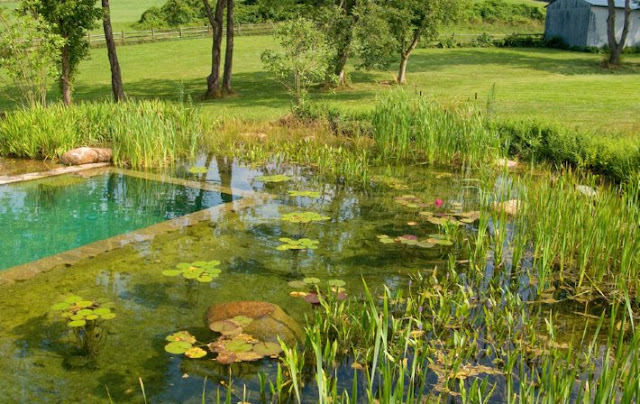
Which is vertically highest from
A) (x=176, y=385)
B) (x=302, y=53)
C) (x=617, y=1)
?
(x=617, y=1)

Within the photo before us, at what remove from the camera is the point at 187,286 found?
18.4 ft

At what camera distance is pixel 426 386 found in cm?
405

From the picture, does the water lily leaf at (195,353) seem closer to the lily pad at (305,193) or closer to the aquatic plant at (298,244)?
the aquatic plant at (298,244)

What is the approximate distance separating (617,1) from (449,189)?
94.3 feet

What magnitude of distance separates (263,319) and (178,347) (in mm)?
653

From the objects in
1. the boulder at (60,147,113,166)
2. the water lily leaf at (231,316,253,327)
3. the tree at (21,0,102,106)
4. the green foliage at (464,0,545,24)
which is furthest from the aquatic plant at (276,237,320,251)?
the green foliage at (464,0,545,24)

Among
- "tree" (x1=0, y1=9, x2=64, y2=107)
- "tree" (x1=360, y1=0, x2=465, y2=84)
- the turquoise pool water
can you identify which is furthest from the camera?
"tree" (x1=360, y1=0, x2=465, y2=84)

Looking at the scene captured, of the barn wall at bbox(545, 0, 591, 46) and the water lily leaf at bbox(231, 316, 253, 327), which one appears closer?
the water lily leaf at bbox(231, 316, 253, 327)

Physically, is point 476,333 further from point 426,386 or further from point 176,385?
point 176,385

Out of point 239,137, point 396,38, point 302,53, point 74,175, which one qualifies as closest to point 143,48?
point 396,38

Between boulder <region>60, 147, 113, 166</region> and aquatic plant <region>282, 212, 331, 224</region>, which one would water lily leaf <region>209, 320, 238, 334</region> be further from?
boulder <region>60, 147, 113, 166</region>

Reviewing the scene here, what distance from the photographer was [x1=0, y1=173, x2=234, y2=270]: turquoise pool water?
6.97 metres

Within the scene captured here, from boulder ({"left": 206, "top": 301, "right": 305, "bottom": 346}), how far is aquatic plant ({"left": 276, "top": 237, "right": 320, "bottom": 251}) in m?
1.53

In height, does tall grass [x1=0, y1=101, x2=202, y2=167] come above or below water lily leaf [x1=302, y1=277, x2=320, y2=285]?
above
